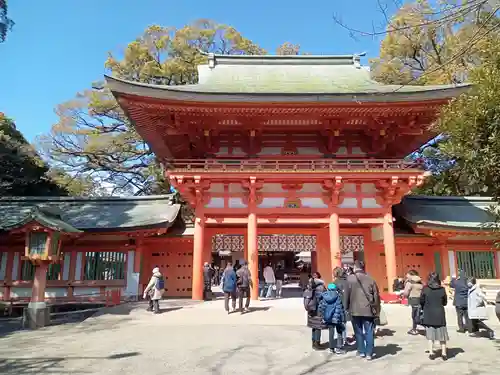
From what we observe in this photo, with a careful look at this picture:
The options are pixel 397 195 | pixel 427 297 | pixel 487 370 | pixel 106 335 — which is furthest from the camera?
pixel 397 195

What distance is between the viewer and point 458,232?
15.0 m

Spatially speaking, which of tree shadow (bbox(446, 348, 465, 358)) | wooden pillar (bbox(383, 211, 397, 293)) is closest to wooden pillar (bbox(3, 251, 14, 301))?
wooden pillar (bbox(383, 211, 397, 293))

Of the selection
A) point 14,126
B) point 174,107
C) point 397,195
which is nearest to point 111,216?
point 174,107

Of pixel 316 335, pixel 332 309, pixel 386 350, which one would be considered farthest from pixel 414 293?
pixel 332 309

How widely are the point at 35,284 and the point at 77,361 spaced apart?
16.4 feet

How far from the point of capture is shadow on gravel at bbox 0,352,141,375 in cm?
618

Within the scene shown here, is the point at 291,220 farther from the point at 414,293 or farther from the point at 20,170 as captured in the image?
the point at 20,170

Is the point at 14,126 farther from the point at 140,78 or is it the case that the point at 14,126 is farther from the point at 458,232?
the point at 458,232

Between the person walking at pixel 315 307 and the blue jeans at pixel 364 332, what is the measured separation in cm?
60

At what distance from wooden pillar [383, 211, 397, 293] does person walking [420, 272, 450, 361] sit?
700 centimetres

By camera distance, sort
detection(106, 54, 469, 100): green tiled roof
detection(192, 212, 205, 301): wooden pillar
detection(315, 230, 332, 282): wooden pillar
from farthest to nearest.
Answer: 1. detection(106, 54, 469, 100): green tiled roof
2. detection(315, 230, 332, 282): wooden pillar
3. detection(192, 212, 205, 301): wooden pillar

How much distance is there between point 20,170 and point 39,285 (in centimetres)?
1616

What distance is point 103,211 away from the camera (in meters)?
17.2

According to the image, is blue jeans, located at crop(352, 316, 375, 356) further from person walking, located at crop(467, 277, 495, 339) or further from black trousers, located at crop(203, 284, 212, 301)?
black trousers, located at crop(203, 284, 212, 301)
